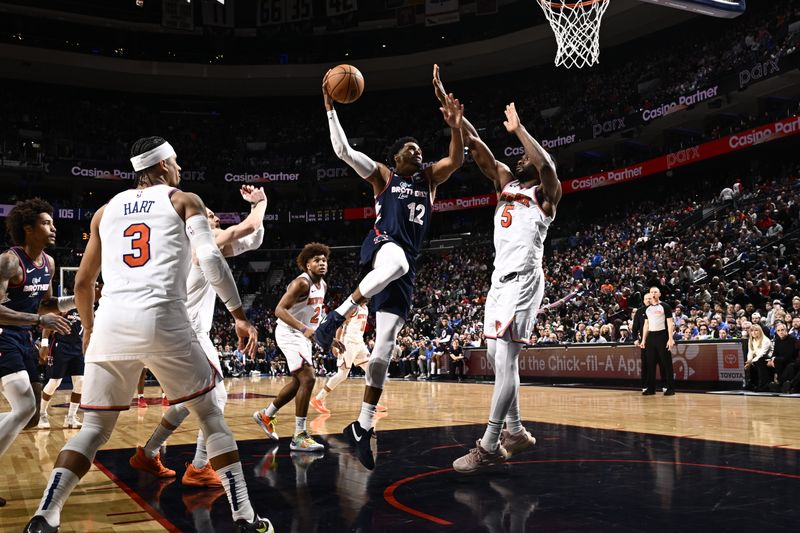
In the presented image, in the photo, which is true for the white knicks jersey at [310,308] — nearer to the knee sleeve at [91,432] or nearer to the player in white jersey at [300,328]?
the player in white jersey at [300,328]

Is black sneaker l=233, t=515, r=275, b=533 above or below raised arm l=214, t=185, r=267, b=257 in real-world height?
below

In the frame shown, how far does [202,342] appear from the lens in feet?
16.2

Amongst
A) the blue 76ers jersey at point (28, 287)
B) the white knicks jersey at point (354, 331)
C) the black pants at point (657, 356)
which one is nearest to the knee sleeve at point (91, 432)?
the blue 76ers jersey at point (28, 287)

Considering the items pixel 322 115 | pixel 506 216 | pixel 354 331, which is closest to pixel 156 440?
pixel 506 216

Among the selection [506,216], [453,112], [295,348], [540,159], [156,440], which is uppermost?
[453,112]

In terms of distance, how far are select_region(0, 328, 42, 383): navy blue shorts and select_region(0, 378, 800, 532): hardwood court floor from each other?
0.81 meters

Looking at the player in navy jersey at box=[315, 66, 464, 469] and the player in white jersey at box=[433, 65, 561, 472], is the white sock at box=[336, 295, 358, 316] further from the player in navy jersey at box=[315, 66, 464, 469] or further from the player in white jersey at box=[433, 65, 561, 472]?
the player in white jersey at box=[433, 65, 561, 472]

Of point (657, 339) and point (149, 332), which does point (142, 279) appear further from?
point (657, 339)

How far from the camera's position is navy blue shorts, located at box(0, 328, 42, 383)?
4371mm

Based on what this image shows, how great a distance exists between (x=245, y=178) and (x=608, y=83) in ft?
59.8

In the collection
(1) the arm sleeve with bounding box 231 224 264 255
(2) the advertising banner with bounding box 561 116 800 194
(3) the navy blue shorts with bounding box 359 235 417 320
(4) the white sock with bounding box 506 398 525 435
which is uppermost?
(2) the advertising banner with bounding box 561 116 800 194

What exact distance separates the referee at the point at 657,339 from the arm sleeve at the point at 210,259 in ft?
32.8

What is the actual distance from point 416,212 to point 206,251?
7.39 ft

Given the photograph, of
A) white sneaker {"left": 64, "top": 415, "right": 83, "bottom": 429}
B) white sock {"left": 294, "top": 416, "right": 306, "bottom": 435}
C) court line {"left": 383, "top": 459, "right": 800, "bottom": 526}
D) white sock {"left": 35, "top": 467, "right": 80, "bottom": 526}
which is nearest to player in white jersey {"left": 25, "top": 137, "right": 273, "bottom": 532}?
white sock {"left": 35, "top": 467, "right": 80, "bottom": 526}
